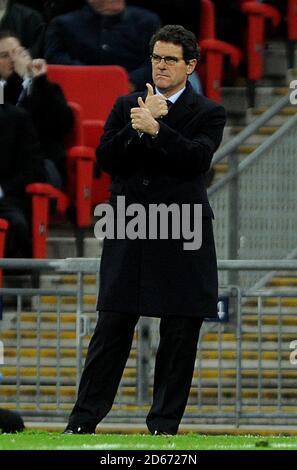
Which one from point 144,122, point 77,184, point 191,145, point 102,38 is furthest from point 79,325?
point 102,38

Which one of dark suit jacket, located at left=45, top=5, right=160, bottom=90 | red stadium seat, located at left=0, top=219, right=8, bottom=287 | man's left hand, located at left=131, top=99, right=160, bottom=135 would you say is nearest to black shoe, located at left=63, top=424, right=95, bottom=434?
man's left hand, located at left=131, top=99, right=160, bottom=135

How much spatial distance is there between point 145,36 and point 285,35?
5.64ft

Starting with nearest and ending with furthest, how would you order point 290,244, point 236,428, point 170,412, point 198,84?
point 170,412 < point 236,428 < point 290,244 < point 198,84

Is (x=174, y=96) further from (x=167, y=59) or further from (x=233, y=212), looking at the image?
(x=233, y=212)

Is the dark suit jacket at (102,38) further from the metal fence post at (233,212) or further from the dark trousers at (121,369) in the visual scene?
the dark trousers at (121,369)

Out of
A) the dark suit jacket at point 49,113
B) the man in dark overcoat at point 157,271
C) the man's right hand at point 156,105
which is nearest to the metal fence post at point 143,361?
the dark suit jacket at point 49,113

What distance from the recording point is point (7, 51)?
13727 mm

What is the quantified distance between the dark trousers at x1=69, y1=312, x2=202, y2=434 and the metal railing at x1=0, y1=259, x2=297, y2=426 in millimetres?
2493

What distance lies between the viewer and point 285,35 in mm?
15914

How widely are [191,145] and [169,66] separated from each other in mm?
424

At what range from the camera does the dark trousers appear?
9336 millimetres

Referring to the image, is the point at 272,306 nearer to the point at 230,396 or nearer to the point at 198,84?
the point at 230,396

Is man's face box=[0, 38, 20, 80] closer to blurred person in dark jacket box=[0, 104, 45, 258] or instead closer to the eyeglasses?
blurred person in dark jacket box=[0, 104, 45, 258]
